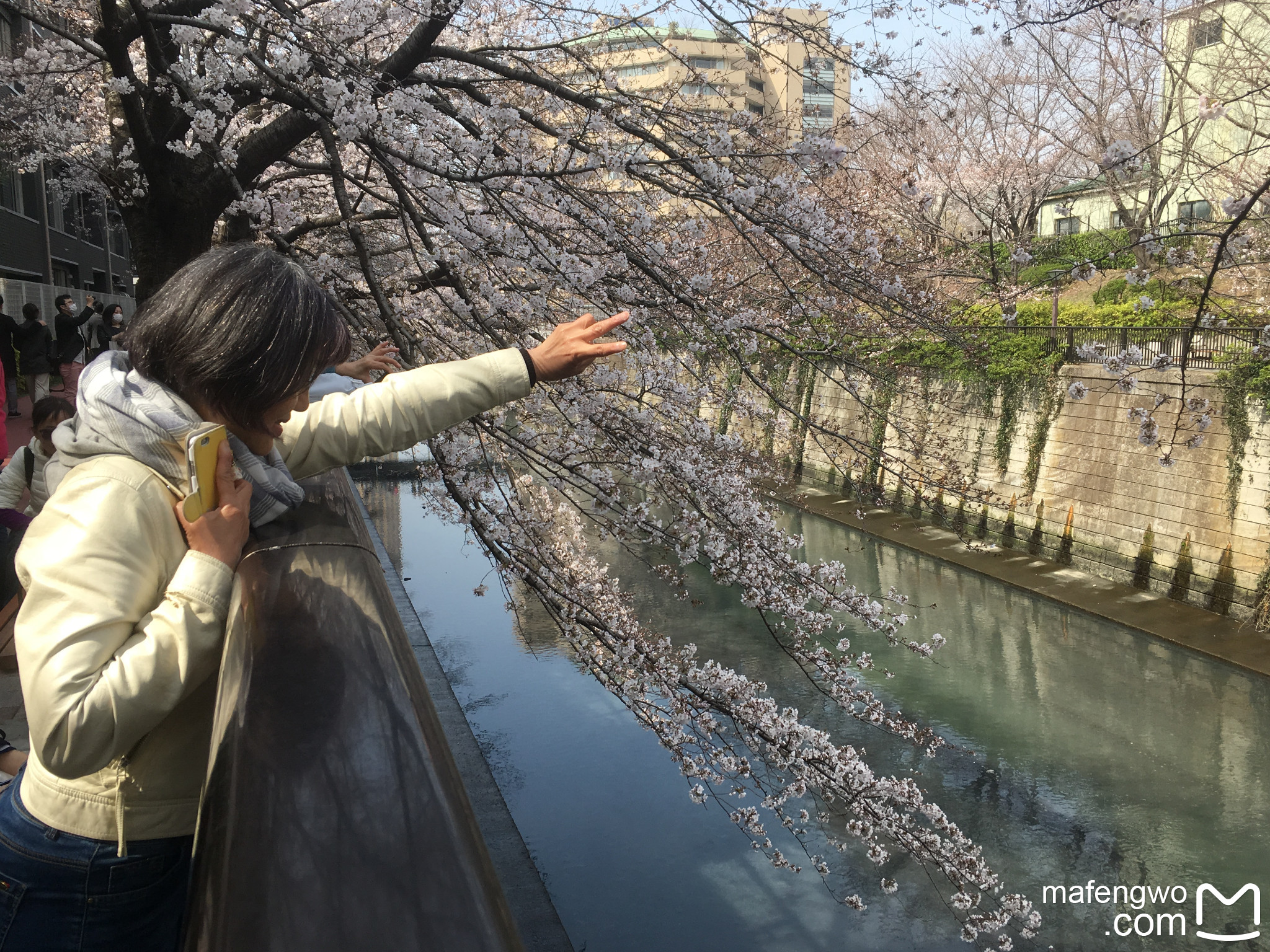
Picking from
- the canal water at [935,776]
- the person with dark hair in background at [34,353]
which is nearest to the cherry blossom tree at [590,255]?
the canal water at [935,776]

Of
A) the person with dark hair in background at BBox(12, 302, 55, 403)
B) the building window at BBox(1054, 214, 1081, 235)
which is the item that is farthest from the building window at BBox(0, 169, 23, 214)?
the building window at BBox(1054, 214, 1081, 235)

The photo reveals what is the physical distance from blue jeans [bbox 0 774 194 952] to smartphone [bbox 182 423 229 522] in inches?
14.5

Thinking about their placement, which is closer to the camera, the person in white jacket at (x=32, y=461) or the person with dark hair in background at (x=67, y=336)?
the person in white jacket at (x=32, y=461)

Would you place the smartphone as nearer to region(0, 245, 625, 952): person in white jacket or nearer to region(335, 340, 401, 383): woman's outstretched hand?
region(0, 245, 625, 952): person in white jacket

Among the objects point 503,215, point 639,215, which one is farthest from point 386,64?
point 639,215

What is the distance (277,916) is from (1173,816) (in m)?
8.79

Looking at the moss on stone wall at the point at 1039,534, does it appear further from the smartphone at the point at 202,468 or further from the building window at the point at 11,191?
the building window at the point at 11,191

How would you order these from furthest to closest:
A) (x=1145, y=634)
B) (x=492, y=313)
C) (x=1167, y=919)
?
1. (x=1145, y=634)
2. (x=1167, y=919)
3. (x=492, y=313)

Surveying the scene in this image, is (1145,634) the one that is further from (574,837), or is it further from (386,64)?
(386,64)

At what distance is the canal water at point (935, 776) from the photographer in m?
6.36

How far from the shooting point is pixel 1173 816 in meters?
7.76

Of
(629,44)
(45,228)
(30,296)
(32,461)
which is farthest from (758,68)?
(45,228)

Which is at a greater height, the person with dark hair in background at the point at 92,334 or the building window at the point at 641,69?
the building window at the point at 641,69

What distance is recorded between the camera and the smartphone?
100cm
